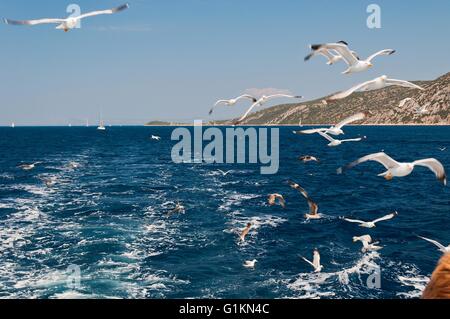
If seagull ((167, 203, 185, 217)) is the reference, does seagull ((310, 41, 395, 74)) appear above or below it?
above

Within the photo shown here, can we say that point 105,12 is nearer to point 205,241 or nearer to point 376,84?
point 376,84

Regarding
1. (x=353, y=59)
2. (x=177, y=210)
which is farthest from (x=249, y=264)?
(x=177, y=210)

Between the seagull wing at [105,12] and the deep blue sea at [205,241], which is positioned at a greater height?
the seagull wing at [105,12]

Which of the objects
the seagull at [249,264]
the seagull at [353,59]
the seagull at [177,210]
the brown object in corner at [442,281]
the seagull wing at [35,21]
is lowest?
the seagull at [249,264]

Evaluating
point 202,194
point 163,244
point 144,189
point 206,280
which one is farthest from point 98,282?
point 144,189

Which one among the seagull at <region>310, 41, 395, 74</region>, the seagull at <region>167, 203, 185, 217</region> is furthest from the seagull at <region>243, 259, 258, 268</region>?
the seagull at <region>167, 203, 185, 217</region>

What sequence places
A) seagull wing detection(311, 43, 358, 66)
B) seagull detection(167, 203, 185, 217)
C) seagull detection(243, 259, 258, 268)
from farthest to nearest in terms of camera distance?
seagull detection(167, 203, 185, 217)
seagull detection(243, 259, 258, 268)
seagull wing detection(311, 43, 358, 66)

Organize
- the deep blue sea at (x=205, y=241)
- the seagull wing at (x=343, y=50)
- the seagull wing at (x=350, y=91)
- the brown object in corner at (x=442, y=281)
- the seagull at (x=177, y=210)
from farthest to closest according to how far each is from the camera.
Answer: the seagull at (x=177, y=210) → the deep blue sea at (x=205, y=241) → the seagull wing at (x=343, y=50) → the seagull wing at (x=350, y=91) → the brown object in corner at (x=442, y=281)

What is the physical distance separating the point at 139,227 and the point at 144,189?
22767mm

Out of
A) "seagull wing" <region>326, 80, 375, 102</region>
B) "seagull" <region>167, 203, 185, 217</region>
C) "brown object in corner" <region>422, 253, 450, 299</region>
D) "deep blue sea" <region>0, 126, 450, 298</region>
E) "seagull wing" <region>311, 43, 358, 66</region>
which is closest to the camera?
"brown object in corner" <region>422, 253, 450, 299</region>

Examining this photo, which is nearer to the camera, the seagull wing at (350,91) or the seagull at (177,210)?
the seagull wing at (350,91)

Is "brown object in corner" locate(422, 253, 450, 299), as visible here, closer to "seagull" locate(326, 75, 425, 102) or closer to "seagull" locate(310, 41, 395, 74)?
"seagull" locate(326, 75, 425, 102)

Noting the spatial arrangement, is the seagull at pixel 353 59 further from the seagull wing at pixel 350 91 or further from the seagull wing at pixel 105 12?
the seagull wing at pixel 105 12

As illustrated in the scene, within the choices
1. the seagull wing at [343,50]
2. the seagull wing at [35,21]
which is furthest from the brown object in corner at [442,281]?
the seagull wing at [35,21]
